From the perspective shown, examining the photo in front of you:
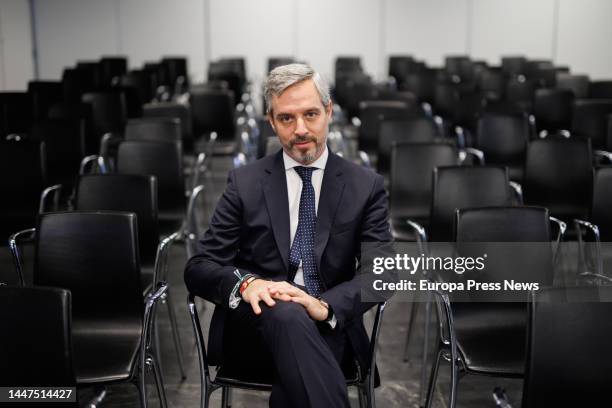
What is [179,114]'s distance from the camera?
233 inches

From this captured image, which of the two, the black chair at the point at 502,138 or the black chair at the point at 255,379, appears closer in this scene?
the black chair at the point at 255,379

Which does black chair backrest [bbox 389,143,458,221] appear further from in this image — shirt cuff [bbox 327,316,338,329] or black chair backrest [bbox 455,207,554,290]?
shirt cuff [bbox 327,316,338,329]

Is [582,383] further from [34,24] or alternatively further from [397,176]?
[34,24]

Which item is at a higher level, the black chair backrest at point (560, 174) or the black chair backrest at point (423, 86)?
the black chair backrest at point (423, 86)

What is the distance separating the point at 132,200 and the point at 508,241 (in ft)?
5.20

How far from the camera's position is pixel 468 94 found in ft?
22.8

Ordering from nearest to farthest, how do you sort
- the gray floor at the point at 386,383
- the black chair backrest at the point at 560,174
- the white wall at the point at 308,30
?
the gray floor at the point at 386,383
the black chair backrest at the point at 560,174
the white wall at the point at 308,30

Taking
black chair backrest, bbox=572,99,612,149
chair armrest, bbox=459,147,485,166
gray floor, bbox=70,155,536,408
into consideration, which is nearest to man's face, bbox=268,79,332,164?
gray floor, bbox=70,155,536,408

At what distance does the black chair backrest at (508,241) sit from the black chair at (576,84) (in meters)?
5.51

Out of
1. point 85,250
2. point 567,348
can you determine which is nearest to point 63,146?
point 85,250

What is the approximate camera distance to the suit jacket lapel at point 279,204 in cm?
241

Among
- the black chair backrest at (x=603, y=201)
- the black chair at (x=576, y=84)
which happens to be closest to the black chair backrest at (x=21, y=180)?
the black chair backrest at (x=603, y=201)

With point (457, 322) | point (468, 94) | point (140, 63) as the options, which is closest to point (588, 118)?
point (468, 94)

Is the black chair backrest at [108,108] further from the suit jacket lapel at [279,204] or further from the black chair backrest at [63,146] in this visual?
the suit jacket lapel at [279,204]
